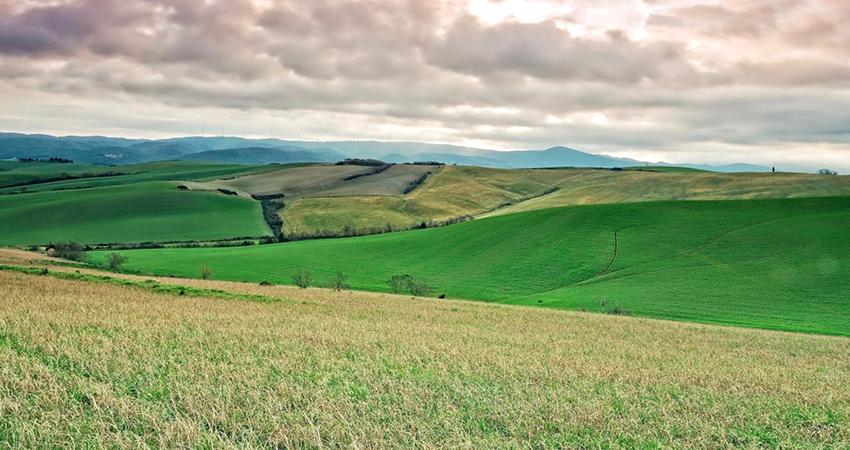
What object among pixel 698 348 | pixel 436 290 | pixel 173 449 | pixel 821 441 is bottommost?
pixel 436 290

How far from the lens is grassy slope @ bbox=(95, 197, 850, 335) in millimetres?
53062

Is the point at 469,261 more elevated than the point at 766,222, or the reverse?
the point at 766,222

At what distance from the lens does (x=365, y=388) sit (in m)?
11.7

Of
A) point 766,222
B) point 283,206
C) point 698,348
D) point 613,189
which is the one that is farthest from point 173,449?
point 613,189

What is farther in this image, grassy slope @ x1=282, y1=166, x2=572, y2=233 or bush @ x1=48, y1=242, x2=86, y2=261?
grassy slope @ x1=282, y1=166, x2=572, y2=233

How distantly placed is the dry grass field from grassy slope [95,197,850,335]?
32.3 metres

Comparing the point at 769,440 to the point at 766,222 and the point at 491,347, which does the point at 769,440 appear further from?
the point at 766,222

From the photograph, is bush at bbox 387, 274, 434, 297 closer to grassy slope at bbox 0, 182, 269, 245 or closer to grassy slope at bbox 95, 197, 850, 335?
grassy slope at bbox 95, 197, 850, 335

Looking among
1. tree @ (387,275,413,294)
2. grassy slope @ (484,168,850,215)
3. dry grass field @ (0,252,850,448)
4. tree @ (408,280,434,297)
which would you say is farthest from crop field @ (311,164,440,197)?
dry grass field @ (0,252,850,448)

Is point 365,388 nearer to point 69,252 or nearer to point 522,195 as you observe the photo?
point 69,252

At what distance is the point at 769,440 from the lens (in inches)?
401

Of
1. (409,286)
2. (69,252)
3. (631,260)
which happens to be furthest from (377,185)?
(409,286)

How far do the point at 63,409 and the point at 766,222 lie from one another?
290 ft

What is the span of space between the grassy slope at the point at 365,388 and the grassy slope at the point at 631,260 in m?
32.3
